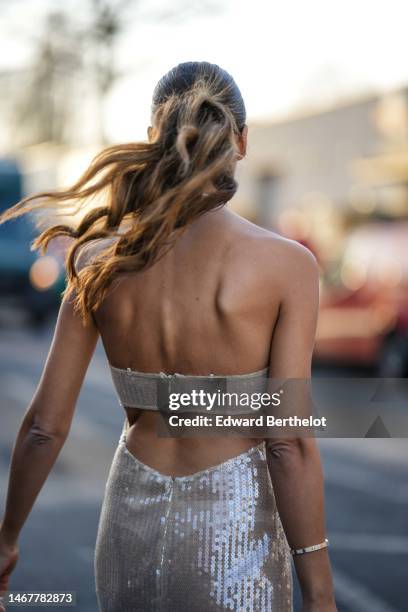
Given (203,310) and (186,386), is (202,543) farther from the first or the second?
(203,310)

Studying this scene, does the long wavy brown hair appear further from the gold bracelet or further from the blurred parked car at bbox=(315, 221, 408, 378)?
the blurred parked car at bbox=(315, 221, 408, 378)

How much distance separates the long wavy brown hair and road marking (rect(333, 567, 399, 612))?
9.61 ft

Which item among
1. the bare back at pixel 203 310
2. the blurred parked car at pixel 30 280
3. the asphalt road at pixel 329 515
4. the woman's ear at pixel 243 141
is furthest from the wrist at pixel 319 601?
the blurred parked car at pixel 30 280

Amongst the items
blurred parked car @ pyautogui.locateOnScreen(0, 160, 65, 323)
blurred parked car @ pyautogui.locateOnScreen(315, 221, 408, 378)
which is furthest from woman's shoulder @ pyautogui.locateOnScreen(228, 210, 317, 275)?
blurred parked car @ pyautogui.locateOnScreen(0, 160, 65, 323)

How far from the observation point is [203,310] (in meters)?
2.23

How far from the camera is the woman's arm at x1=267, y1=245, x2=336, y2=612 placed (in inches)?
89.0

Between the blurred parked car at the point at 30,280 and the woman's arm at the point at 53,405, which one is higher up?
the blurred parked car at the point at 30,280

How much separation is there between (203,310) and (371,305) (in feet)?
34.8

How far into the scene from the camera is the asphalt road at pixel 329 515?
525 cm

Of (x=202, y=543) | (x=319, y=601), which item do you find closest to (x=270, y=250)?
(x=202, y=543)

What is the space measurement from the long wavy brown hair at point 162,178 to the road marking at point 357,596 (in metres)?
2.93

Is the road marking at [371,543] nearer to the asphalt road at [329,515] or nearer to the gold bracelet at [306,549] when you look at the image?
the asphalt road at [329,515]

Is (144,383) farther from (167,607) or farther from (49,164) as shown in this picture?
(49,164)

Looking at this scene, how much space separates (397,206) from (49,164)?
9279 millimetres
